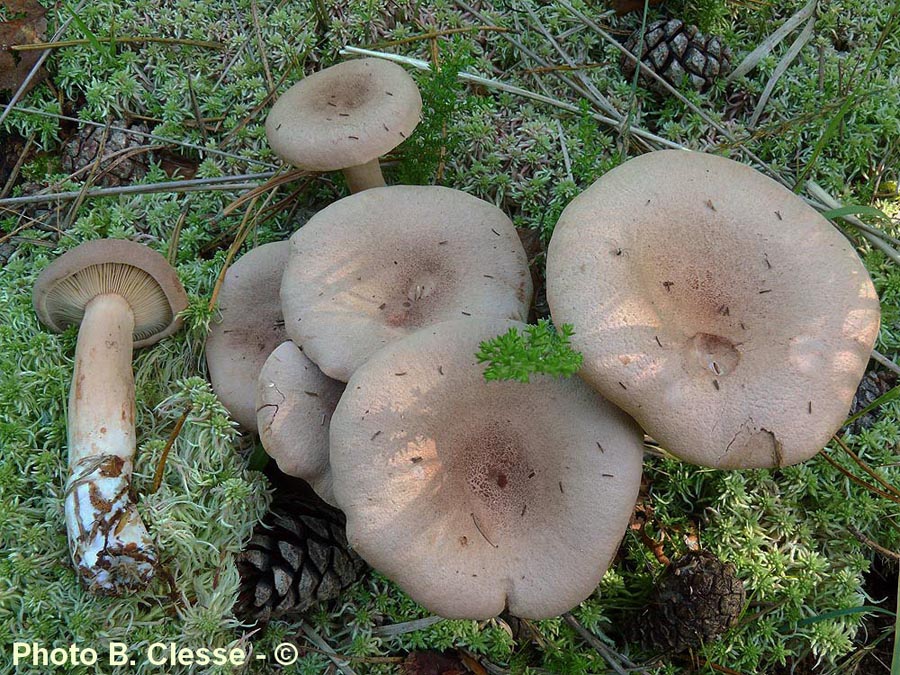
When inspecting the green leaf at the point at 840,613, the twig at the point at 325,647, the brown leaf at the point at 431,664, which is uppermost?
the green leaf at the point at 840,613

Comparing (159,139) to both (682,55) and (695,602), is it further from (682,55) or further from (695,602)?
(695,602)

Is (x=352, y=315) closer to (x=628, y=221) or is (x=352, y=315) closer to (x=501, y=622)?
(x=628, y=221)

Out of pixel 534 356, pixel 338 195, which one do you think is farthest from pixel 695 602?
pixel 338 195

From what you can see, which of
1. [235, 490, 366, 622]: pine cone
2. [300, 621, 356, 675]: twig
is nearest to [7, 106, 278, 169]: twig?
[235, 490, 366, 622]: pine cone

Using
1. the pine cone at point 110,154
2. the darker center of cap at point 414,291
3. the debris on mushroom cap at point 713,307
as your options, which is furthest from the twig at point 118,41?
the debris on mushroom cap at point 713,307

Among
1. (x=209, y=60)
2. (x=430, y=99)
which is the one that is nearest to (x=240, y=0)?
(x=209, y=60)

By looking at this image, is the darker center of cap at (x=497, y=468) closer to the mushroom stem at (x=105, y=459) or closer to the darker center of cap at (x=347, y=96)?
the mushroom stem at (x=105, y=459)
